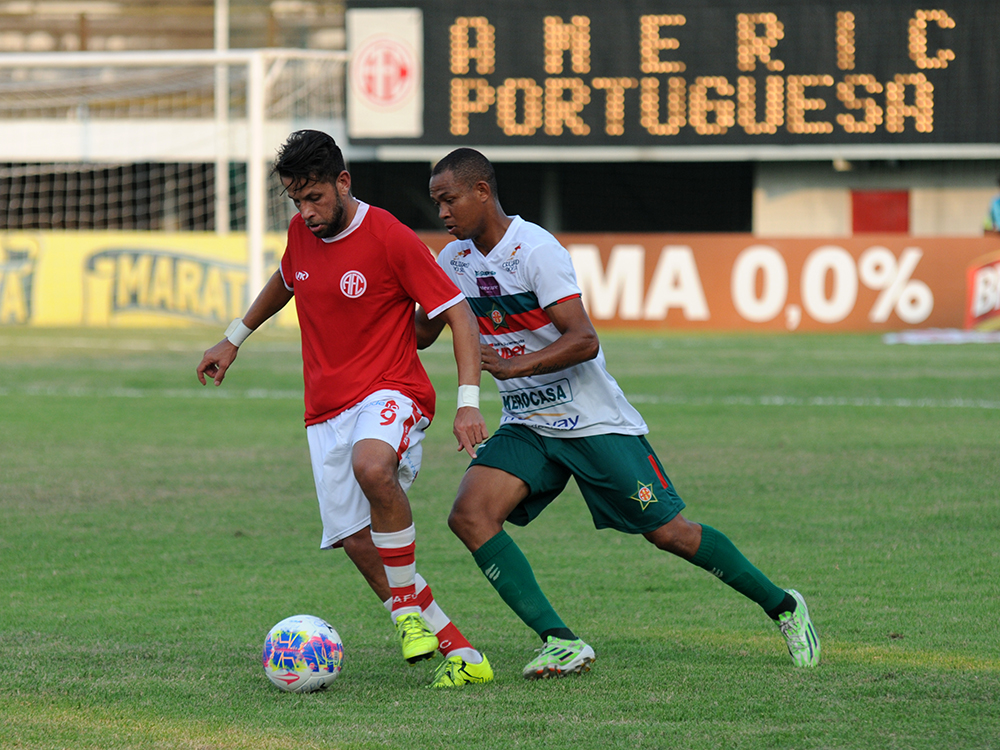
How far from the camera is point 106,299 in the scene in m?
23.7

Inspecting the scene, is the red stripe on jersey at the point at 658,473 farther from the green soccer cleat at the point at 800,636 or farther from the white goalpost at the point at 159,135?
the white goalpost at the point at 159,135

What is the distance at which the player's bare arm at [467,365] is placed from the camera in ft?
13.4

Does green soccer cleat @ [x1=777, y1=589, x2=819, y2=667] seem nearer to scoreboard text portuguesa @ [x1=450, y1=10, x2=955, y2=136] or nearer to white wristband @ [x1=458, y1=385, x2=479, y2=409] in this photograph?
white wristband @ [x1=458, y1=385, x2=479, y2=409]

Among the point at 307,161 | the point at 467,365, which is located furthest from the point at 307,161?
the point at 467,365

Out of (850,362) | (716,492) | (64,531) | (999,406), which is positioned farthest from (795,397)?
(64,531)

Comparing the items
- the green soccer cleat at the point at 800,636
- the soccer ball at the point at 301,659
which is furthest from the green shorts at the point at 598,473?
the soccer ball at the point at 301,659

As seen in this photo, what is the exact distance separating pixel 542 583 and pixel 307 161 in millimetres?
2309

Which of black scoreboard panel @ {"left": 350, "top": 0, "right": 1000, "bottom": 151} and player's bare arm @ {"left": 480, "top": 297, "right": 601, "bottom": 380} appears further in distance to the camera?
black scoreboard panel @ {"left": 350, "top": 0, "right": 1000, "bottom": 151}

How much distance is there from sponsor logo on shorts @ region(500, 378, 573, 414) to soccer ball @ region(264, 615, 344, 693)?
1.01m

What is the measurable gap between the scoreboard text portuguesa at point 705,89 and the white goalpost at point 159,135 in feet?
11.3

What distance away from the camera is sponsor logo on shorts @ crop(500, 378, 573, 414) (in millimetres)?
4527

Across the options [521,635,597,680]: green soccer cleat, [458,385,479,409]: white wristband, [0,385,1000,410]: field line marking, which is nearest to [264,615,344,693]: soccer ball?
[521,635,597,680]: green soccer cleat

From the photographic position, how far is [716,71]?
20641 mm

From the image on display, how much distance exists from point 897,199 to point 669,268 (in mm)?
5815
